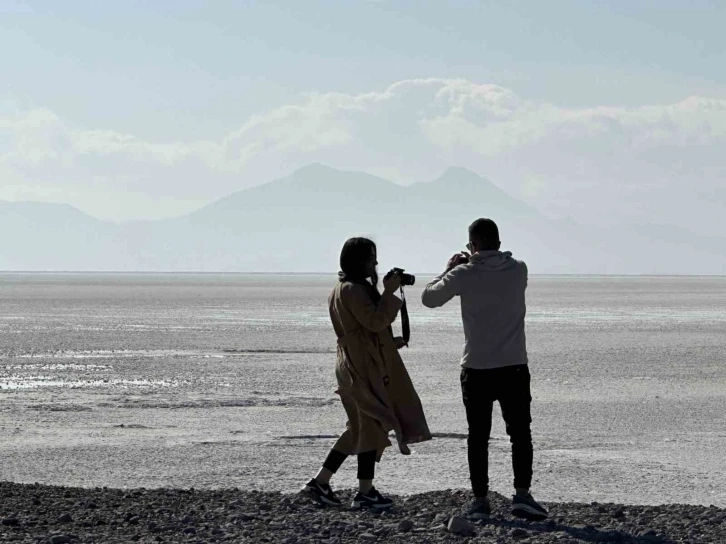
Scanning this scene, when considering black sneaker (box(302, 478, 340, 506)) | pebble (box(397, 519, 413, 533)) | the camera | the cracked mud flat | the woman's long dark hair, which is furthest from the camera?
the cracked mud flat

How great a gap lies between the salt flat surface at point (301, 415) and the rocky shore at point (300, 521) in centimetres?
96

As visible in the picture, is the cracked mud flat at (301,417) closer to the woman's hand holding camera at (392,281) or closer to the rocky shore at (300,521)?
the rocky shore at (300,521)

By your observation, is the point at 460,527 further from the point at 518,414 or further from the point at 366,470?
the point at 366,470

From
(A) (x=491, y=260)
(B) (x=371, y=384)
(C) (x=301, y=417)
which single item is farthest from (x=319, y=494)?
(C) (x=301, y=417)

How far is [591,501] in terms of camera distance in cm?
849

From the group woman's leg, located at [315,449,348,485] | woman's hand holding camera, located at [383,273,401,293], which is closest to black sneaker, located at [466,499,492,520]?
woman's leg, located at [315,449,348,485]

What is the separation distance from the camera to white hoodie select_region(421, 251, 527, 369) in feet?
24.4

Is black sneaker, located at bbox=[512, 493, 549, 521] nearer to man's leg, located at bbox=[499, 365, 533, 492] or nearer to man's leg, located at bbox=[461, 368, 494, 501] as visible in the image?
man's leg, located at bbox=[499, 365, 533, 492]

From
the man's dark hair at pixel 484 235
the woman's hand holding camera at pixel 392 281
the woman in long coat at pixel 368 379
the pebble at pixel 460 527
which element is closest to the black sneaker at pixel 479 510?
the pebble at pixel 460 527

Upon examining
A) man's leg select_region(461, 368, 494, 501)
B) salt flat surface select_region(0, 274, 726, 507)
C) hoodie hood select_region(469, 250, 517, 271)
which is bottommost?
salt flat surface select_region(0, 274, 726, 507)

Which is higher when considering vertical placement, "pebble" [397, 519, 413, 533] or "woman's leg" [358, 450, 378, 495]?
"woman's leg" [358, 450, 378, 495]

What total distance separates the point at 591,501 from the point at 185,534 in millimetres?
2969

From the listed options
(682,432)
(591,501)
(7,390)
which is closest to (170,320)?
(7,390)

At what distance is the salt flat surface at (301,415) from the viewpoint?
31.7 ft
